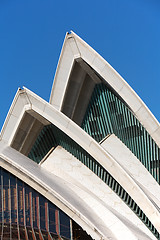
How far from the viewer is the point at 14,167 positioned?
61.6ft

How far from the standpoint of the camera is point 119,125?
21641mm

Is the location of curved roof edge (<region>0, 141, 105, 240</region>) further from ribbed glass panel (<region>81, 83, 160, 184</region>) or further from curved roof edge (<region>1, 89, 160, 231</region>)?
ribbed glass panel (<region>81, 83, 160, 184</region>)

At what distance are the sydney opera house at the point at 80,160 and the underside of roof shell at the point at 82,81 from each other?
0.05m

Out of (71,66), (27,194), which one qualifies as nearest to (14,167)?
(27,194)

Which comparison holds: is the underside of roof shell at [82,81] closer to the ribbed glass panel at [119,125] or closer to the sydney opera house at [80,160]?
the sydney opera house at [80,160]

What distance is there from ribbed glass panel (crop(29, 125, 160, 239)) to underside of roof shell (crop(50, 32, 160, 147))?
131 centimetres

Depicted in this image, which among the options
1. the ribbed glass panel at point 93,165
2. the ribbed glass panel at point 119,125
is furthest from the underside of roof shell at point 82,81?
the ribbed glass panel at point 93,165

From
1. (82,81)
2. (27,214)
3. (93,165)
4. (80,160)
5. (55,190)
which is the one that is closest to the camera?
(55,190)

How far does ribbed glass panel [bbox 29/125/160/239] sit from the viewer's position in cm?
1933

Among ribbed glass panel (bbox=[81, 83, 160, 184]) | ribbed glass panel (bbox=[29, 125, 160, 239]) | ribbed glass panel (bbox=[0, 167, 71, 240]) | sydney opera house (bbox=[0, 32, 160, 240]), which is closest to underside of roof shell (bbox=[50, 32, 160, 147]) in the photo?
sydney opera house (bbox=[0, 32, 160, 240])

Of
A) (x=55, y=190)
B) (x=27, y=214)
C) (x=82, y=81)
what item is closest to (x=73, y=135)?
(x=55, y=190)

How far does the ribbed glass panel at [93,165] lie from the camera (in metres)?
19.3

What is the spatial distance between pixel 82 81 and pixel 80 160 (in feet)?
13.3

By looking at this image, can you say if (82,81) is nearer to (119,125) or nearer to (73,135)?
(119,125)
